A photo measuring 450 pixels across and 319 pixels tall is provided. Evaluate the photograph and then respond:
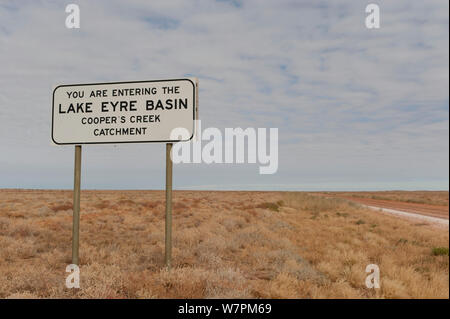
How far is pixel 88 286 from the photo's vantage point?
600 cm

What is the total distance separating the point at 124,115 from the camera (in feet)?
24.9

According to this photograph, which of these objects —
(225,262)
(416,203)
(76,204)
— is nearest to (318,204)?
(416,203)

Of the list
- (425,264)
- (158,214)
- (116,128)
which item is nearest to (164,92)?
(116,128)

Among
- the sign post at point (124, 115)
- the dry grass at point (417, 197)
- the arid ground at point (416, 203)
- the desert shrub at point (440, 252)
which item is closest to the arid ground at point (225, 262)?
the desert shrub at point (440, 252)

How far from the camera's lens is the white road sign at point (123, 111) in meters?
7.36

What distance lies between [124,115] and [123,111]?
0.10m

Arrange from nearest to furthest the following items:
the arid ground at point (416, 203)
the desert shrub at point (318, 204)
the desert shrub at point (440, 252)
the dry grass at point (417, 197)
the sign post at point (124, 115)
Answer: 1. the sign post at point (124, 115)
2. the desert shrub at point (440, 252)
3. the arid ground at point (416, 203)
4. the desert shrub at point (318, 204)
5. the dry grass at point (417, 197)

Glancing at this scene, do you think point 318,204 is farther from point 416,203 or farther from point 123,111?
point 123,111

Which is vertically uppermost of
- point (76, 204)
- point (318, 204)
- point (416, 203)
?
point (76, 204)

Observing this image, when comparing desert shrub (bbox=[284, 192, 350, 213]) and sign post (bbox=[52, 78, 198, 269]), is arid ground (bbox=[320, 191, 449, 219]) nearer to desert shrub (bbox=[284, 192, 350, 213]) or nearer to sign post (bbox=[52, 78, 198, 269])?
desert shrub (bbox=[284, 192, 350, 213])

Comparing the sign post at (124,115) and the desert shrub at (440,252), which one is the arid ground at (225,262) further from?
the sign post at (124,115)

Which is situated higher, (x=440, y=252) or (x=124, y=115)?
(x=124, y=115)

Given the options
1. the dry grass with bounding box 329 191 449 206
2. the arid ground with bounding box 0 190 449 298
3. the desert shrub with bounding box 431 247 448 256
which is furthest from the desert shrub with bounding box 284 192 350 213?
the desert shrub with bounding box 431 247 448 256

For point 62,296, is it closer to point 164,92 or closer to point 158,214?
point 164,92
